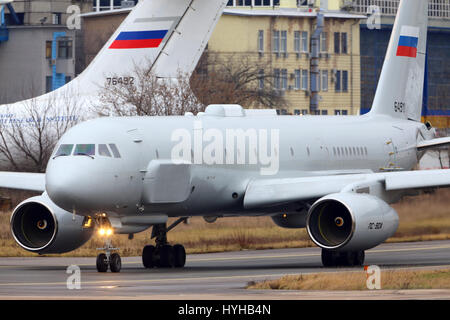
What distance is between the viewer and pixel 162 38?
50531mm

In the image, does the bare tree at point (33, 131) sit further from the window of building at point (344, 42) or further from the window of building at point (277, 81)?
the window of building at point (344, 42)

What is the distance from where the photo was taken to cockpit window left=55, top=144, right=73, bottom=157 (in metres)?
31.5

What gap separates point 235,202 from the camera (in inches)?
1390

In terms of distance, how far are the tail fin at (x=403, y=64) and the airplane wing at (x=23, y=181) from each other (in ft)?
40.2

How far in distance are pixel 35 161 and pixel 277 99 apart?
51.0m

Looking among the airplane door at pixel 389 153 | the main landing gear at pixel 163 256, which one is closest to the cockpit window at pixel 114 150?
the main landing gear at pixel 163 256

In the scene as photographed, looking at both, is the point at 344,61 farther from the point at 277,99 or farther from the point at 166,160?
the point at 166,160

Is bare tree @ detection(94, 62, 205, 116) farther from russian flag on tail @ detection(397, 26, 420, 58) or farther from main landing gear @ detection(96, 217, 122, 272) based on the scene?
main landing gear @ detection(96, 217, 122, 272)

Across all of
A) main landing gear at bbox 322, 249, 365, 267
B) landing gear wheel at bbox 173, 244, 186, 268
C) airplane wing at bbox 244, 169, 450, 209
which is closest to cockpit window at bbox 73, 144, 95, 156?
landing gear wheel at bbox 173, 244, 186, 268

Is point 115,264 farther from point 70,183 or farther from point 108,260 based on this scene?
point 70,183

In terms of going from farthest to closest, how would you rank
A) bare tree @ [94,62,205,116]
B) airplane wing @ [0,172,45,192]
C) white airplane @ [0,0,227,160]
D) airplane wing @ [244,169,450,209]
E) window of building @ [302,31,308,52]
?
window of building @ [302,31,308,52]
white airplane @ [0,0,227,160]
bare tree @ [94,62,205,116]
airplane wing @ [0,172,45,192]
airplane wing @ [244,169,450,209]

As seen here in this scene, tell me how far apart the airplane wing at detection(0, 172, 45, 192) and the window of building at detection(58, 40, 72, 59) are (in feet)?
266

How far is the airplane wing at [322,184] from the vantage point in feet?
110

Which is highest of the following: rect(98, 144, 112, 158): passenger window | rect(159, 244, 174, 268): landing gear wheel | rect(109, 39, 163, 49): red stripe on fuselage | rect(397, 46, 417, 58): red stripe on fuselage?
rect(109, 39, 163, 49): red stripe on fuselage
